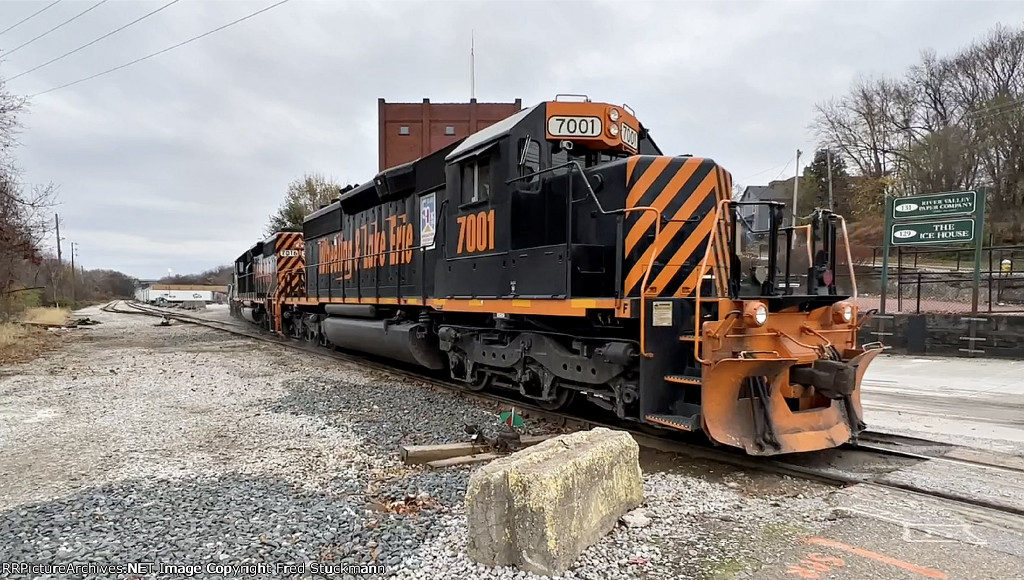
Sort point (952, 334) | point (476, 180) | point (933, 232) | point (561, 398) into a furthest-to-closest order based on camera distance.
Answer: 1. point (933, 232)
2. point (952, 334)
3. point (476, 180)
4. point (561, 398)

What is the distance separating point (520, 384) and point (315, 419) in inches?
92.7

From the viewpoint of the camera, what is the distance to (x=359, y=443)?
228 inches

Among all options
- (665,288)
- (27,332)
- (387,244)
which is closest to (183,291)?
(27,332)

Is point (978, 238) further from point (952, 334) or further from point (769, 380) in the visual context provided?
point (769, 380)

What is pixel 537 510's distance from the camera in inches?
122

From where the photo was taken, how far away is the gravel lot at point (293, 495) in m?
3.30

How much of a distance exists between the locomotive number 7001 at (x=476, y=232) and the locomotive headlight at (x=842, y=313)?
3477mm

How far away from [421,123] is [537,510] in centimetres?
3953

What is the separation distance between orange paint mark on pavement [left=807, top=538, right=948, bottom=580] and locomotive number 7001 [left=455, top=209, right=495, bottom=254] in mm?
4345

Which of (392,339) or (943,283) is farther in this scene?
(943,283)

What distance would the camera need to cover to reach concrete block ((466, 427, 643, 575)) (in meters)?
3.11

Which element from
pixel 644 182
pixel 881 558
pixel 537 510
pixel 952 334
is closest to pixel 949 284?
pixel 952 334

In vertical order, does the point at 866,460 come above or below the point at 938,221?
below

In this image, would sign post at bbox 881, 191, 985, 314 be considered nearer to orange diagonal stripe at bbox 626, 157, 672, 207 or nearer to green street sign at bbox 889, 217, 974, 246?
green street sign at bbox 889, 217, 974, 246
